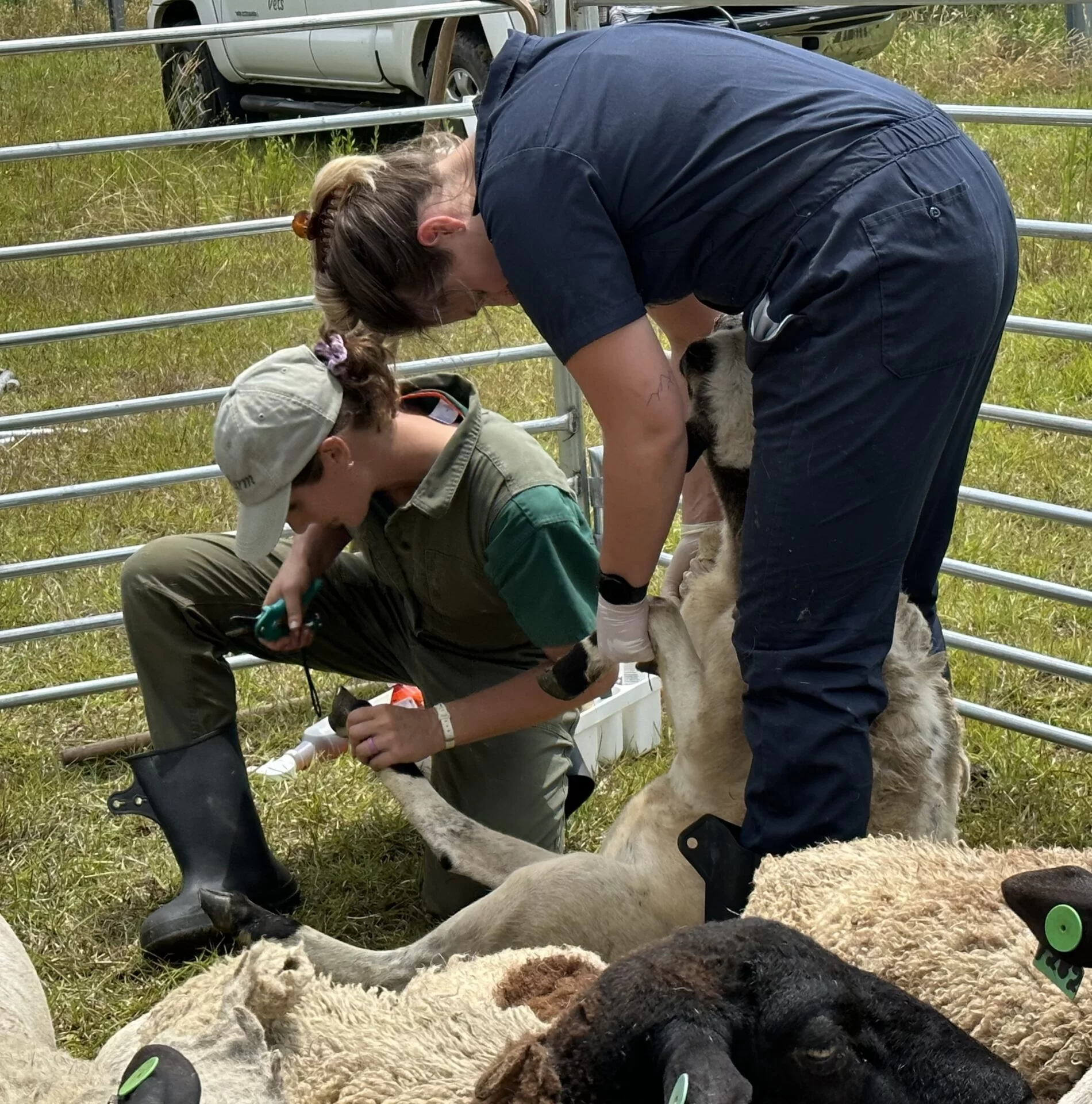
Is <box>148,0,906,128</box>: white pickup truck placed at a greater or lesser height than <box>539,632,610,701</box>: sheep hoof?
greater

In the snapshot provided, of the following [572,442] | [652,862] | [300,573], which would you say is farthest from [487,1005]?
[572,442]

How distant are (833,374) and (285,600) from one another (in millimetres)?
1492

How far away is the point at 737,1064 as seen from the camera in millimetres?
1410

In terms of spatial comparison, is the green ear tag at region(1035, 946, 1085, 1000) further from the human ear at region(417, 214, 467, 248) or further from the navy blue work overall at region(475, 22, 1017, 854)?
the human ear at region(417, 214, 467, 248)

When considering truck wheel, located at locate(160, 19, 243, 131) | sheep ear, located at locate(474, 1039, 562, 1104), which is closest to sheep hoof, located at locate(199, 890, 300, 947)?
sheep ear, located at locate(474, 1039, 562, 1104)

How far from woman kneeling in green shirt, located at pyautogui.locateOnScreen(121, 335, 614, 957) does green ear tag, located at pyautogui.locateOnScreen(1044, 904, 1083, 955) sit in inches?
61.0

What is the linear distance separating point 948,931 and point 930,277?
3.11 ft

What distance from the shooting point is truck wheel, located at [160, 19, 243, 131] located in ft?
29.8

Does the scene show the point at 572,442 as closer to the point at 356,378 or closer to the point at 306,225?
the point at 356,378

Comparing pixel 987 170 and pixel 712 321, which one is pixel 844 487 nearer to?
pixel 987 170

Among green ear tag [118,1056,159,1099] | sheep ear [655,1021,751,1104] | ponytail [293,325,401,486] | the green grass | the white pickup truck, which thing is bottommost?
the green grass

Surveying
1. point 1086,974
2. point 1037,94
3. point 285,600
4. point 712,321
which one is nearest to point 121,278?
point 285,600

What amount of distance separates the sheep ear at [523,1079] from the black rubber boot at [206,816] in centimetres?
176

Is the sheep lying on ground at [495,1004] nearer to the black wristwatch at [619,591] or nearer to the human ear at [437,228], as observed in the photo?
the black wristwatch at [619,591]
